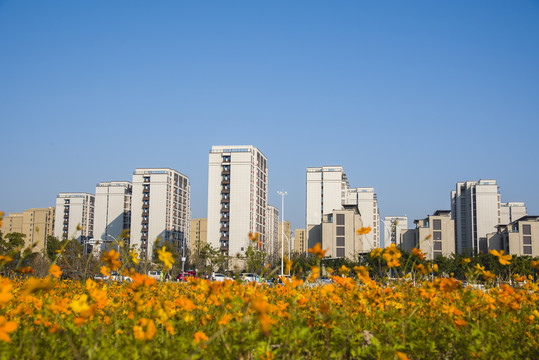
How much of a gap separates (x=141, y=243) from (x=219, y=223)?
60.8 feet

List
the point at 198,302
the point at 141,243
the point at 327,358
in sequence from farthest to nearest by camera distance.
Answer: the point at 141,243
the point at 198,302
the point at 327,358

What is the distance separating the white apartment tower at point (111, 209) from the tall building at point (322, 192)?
33.6 metres

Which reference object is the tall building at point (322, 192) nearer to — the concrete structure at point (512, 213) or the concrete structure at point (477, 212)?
the concrete structure at point (477, 212)

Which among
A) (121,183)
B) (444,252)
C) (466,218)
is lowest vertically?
(444,252)

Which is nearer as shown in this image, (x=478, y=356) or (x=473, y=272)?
(x=478, y=356)

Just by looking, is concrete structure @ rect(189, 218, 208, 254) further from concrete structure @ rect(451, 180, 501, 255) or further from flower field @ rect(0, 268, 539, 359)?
flower field @ rect(0, 268, 539, 359)

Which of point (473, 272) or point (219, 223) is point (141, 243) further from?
point (473, 272)

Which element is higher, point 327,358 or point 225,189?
point 225,189

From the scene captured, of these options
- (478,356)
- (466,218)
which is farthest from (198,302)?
(466,218)

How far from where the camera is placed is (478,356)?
9.68 feet

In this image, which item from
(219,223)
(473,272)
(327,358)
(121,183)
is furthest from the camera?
(121,183)

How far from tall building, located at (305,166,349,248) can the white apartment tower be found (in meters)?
33.6

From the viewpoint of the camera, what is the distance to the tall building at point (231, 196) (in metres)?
64.2

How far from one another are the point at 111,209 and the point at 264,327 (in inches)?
3583
